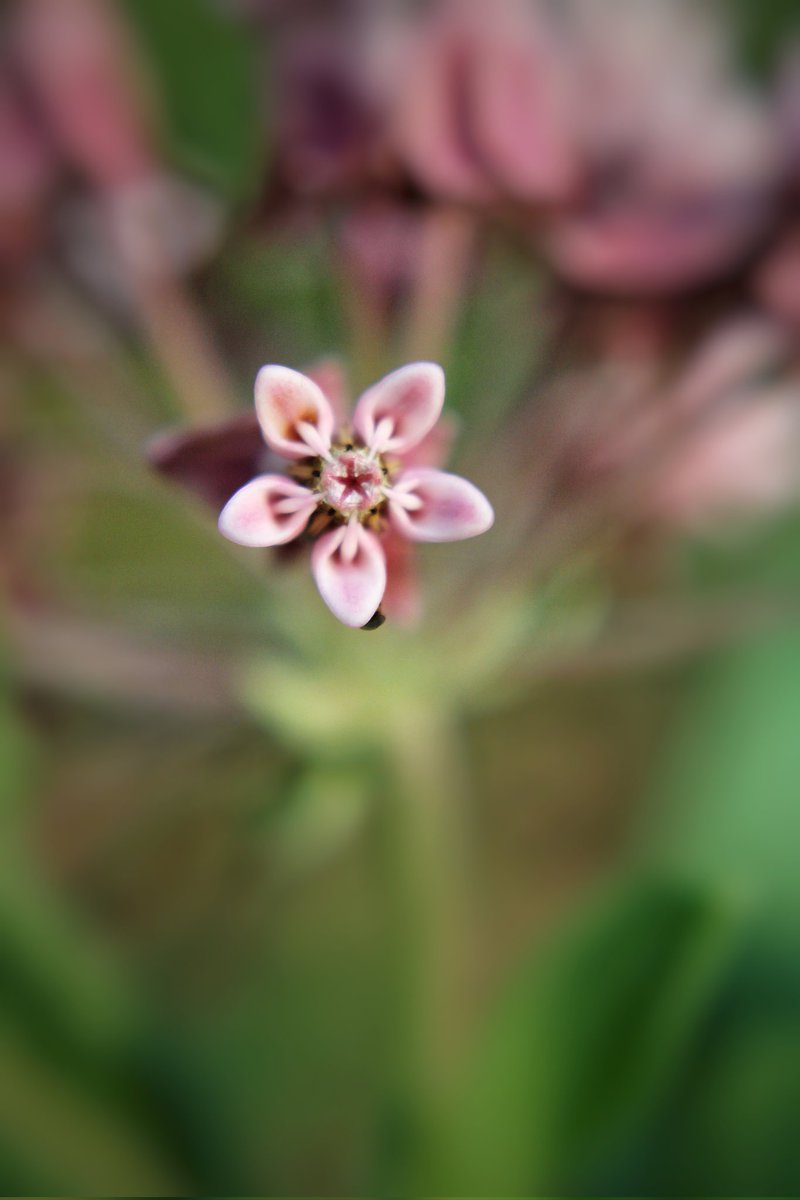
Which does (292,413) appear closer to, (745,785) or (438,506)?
(438,506)

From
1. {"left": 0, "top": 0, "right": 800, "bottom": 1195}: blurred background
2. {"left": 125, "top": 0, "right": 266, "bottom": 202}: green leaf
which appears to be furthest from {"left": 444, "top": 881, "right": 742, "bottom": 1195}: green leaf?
{"left": 125, "top": 0, "right": 266, "bottom": 202}: green leaf

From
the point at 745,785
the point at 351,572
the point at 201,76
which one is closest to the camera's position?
the point at 351,572

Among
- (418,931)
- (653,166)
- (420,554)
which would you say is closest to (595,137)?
(653,166)

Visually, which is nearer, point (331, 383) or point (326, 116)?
point (331, 383)

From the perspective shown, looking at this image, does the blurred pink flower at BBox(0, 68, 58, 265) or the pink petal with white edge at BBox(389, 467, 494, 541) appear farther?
the blurred pink flower at BBox(0, 68, 58, 265)

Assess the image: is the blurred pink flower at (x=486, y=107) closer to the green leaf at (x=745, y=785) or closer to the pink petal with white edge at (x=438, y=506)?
the pink petal with white edge at (x=438, y=506)

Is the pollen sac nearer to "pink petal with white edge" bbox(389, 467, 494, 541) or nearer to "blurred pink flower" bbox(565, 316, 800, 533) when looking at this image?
"pink petal with white edge" bbox(389, 467, 494, 541)

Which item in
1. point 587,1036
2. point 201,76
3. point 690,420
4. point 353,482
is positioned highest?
point 201,76

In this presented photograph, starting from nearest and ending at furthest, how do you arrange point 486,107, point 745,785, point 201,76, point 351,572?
point 351,572
point 486,107
point 745,785
point 201,76

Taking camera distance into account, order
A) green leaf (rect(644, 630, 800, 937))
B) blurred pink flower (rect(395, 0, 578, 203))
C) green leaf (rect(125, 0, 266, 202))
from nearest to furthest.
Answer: blurred pink flower (rect(395, 0, 578, 203)) < green leaf (rect(644, 630, 800, 937)) < green leaf (rect(125, 0, 266, 202))
